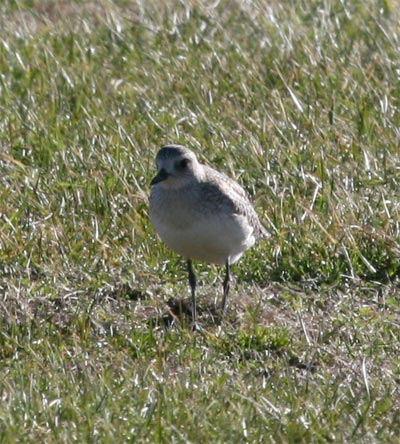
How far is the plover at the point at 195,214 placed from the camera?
689 centimetres

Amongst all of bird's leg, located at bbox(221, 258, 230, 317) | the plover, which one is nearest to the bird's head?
the plover

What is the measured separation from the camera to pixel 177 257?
25.1ft

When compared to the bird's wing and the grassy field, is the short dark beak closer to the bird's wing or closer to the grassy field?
the bird's wing

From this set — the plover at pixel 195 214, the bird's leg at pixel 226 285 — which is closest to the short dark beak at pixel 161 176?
the plover at pixel 195 214

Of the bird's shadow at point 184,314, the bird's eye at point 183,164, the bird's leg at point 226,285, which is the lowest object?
the bird's shadow at point 184,314

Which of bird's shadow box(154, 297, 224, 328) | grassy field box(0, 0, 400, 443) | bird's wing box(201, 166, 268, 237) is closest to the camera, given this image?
grassy field box(0, 0, 400, 443)

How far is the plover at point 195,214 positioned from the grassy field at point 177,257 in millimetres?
290

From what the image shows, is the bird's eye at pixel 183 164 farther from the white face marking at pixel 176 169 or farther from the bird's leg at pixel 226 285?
the bird's leg at pixel 226 285

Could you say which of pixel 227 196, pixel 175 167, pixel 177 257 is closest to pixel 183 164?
pixel 175 167

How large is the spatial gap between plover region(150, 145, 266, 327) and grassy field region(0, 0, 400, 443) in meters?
0.29

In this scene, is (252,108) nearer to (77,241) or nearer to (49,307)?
(77,241)

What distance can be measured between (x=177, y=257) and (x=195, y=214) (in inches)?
31.5

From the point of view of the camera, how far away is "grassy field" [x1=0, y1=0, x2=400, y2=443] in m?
5.80

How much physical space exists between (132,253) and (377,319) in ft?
4.48
